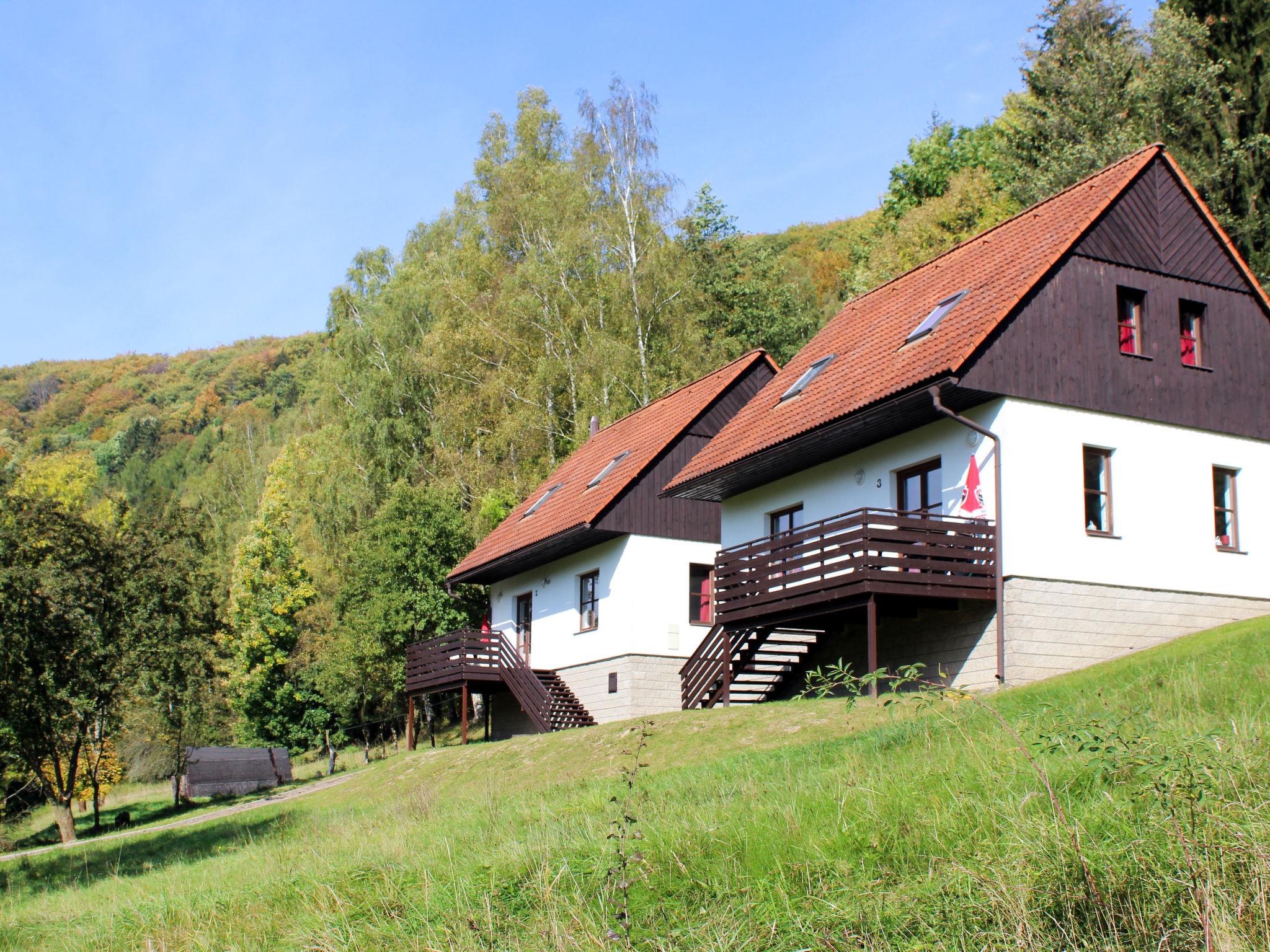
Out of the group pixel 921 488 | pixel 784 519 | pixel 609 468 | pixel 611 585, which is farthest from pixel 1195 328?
pixel 609 468

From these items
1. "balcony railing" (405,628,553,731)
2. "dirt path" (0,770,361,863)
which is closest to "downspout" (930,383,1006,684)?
"balcony railing" (405,628,553,731)

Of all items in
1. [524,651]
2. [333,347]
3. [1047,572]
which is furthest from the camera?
[333,347]

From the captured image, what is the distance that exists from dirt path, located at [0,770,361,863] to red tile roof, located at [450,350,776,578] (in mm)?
6269

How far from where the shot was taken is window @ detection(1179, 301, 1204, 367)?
20562 mm

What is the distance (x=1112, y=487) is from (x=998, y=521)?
2320 millimetres

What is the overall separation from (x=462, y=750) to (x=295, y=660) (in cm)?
2302

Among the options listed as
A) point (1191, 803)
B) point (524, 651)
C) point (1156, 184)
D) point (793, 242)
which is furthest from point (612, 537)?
point (793, 242)

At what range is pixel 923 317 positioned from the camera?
70.5 feet

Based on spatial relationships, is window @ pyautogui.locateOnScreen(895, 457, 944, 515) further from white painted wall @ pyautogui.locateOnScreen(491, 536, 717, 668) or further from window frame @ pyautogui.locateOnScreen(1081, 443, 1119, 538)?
white painted wall @ pyautogui.locateOnScreen(491, 536, 717, 668)

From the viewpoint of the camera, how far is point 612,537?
27219mm

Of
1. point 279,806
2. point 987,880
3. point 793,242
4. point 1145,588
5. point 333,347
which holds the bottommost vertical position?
point 279,806

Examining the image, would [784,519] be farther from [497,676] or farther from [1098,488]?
[497,676]

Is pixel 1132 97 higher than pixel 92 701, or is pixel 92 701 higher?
pixel 1132 97

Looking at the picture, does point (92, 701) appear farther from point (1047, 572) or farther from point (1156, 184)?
point (1156, 184)
